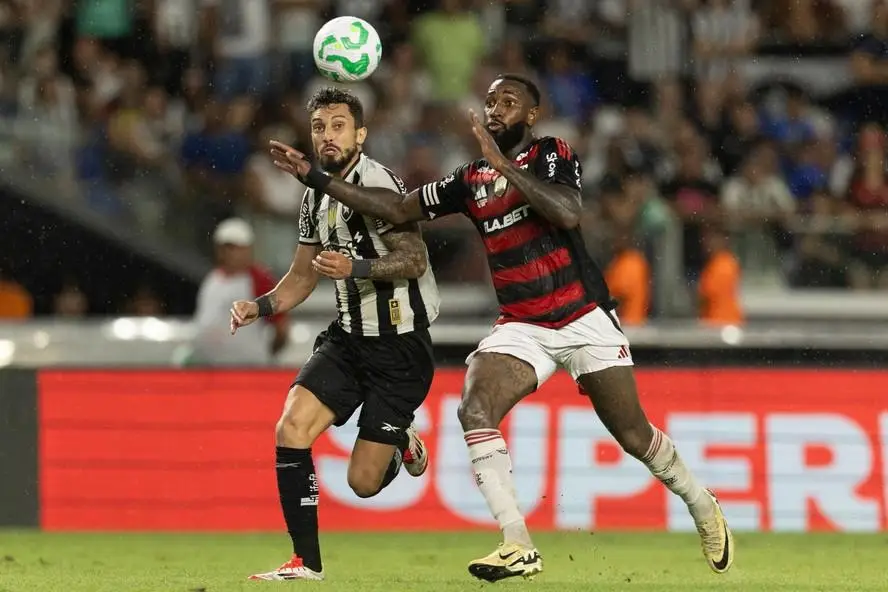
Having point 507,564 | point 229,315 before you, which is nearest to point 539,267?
point 507,564

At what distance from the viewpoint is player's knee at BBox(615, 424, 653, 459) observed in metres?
8.43

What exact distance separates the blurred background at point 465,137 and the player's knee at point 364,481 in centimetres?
484

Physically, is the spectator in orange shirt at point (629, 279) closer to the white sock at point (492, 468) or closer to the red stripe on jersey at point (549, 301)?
the red stripe on jersey at point (549, 301)

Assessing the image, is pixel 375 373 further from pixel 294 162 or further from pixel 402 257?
pixel 294 162

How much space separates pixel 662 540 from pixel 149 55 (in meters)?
7.93

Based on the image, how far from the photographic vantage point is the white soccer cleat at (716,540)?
29.1ft

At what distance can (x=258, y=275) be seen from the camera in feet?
43.9

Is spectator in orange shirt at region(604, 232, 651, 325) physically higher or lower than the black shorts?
higher

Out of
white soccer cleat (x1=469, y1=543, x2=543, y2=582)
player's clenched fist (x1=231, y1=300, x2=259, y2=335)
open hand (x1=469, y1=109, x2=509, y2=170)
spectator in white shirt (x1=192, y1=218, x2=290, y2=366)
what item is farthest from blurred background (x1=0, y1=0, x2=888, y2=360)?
white soccer cleat (x1=469, y1=543, x2=543, y2=582)

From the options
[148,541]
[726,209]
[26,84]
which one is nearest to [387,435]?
[148,541]

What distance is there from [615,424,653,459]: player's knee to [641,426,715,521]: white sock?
39 millimetres

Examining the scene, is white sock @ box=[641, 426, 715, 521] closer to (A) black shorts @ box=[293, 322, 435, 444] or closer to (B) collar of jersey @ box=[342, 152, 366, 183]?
(A) black shorts @ box=[293, 322, 435, 444]

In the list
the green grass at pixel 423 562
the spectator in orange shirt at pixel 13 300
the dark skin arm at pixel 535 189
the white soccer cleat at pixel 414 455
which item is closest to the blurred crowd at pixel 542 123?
the spectator in orange shirt at pixel 13 300

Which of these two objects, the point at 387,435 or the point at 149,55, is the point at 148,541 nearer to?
the point at 387,435
